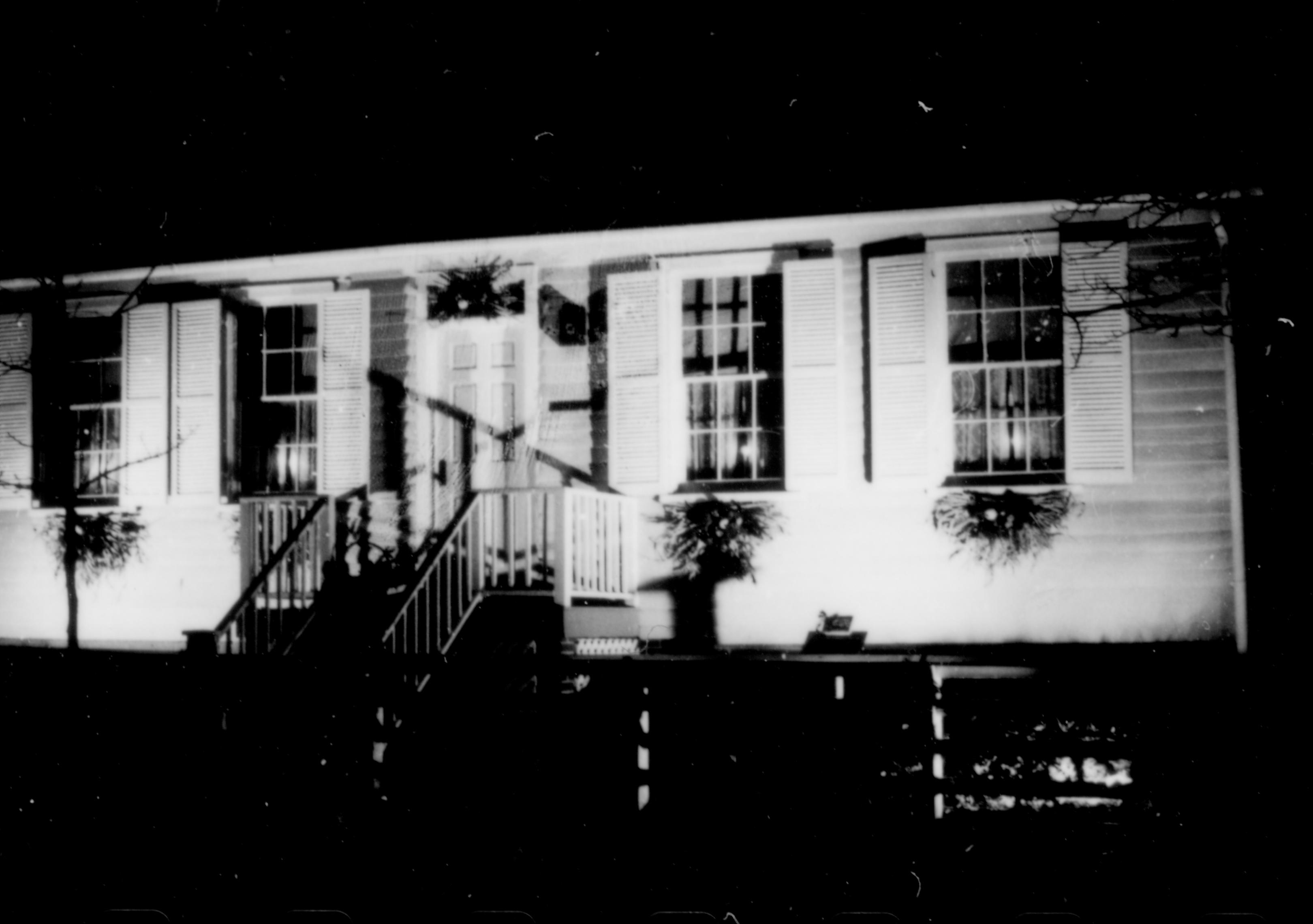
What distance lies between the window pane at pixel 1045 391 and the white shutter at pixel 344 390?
6.17 meters

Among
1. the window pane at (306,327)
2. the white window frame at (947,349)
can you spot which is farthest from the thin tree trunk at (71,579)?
the white window frame at (947,349)

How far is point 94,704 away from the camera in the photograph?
Result: 582 centimetres

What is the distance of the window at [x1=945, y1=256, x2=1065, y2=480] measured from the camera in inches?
302

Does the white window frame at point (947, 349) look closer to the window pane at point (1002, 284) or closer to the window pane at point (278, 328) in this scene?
the window pane at point (1002, 284)

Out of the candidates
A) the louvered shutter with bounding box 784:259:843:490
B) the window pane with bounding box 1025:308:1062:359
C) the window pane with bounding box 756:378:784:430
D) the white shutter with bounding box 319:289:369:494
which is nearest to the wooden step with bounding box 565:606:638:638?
the louvered shutter with bounding box 784:259:843:490

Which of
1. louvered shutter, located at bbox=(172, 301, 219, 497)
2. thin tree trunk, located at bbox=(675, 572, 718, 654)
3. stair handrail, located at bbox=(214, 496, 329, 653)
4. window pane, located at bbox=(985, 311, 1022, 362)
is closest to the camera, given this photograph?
stair handrail, located at bbox=(214, 496, 329, 653)

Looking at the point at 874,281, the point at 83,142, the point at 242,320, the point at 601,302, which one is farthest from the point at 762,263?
the point at 83,142

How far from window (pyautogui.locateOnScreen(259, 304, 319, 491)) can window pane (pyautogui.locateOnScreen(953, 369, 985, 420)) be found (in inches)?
243

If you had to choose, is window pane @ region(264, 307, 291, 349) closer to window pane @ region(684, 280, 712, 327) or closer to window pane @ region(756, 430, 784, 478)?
window pane @ region(684, 280, 712, 327)

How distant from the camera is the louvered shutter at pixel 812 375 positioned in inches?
311

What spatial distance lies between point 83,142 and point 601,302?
5957mm

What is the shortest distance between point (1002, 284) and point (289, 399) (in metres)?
6.93

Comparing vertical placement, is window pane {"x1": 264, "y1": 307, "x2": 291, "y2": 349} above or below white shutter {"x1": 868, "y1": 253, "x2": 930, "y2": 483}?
above

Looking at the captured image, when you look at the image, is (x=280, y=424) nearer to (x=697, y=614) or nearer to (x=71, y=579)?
(x=71, y=579)
